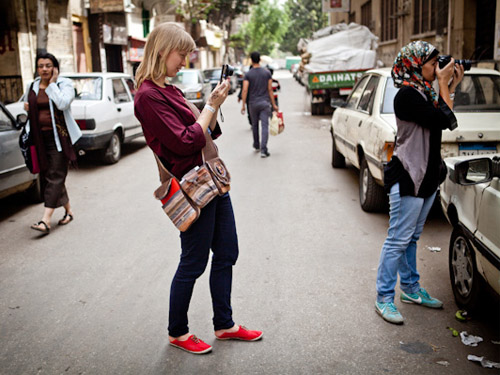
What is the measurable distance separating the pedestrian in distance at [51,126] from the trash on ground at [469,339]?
4.43 meters

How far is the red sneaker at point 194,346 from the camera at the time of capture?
341 centimetres

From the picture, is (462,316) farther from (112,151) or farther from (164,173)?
(112,151)

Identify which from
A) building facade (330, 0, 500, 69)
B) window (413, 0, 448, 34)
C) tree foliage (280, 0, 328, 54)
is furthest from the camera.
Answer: tree foliage (280, 0, 328, 54)

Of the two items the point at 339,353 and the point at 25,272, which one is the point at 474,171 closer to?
the point at 339,353

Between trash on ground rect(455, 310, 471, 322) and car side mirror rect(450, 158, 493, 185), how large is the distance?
0.94 m

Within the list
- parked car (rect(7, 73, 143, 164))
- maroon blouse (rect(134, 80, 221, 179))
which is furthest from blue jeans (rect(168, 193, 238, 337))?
parked car (rect(7, 73, 143, 164))

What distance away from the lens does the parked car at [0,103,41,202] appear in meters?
6.69

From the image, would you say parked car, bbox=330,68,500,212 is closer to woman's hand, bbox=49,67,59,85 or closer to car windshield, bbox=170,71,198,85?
woman's hand, bbox=49,67,59,85

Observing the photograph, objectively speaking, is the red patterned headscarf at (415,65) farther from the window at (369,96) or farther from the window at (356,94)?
the window at (356,94)

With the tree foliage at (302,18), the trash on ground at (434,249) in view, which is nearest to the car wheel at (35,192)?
the trash on ground at (434,249)

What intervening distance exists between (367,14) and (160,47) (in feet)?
87.0

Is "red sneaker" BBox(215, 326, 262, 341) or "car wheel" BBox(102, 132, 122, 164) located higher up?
"car wheel" BBox(102, 132, 122, 164)

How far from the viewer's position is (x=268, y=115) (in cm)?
1107

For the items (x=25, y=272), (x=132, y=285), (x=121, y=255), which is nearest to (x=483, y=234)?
(x=132, y=285)
